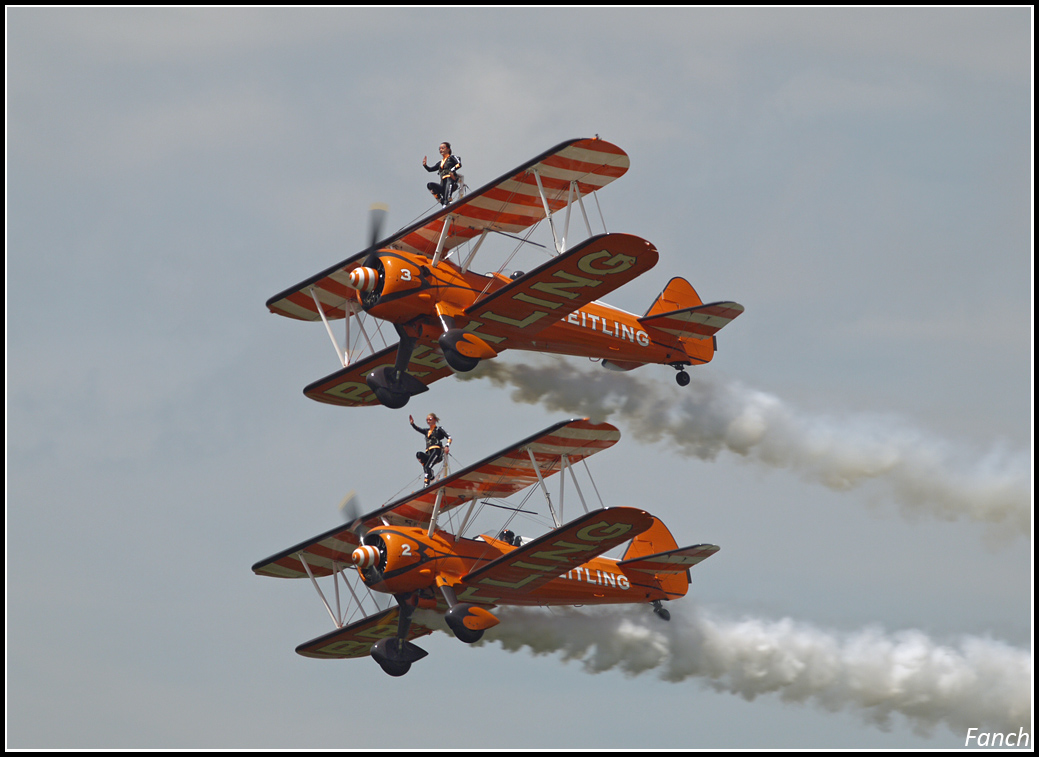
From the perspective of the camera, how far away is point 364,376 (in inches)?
1453

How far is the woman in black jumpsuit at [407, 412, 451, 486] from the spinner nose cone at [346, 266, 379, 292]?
3.60 m

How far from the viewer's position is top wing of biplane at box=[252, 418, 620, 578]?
114 ft

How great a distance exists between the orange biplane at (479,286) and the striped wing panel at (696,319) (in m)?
1.49

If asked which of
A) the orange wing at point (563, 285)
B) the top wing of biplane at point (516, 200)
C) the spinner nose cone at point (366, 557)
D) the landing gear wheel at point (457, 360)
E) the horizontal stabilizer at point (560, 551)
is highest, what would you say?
the top wing of biplane at point (516, 200)

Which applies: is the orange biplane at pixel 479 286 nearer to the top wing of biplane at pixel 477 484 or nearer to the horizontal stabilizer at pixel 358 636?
the top wing of biplane at pixel 477 484

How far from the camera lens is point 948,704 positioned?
37.9 meters

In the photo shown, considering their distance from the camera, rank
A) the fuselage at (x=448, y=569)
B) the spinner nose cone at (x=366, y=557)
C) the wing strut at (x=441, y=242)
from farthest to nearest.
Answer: the wing strut at (x=441, y=242), the fuselage at (x=448, y=569), the spinner nose cone at (x=366, y=557)

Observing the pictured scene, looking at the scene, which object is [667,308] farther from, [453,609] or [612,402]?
[453,609]

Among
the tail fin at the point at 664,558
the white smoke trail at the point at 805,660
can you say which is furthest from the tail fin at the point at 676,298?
the white smoke trail at the point at 805,660

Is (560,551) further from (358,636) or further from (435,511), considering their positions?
(358,636)

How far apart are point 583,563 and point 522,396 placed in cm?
660

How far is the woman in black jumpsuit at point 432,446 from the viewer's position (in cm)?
3653

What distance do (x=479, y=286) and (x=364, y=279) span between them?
202 cm

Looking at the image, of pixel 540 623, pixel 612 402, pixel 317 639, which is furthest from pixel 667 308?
pixel 317 639
